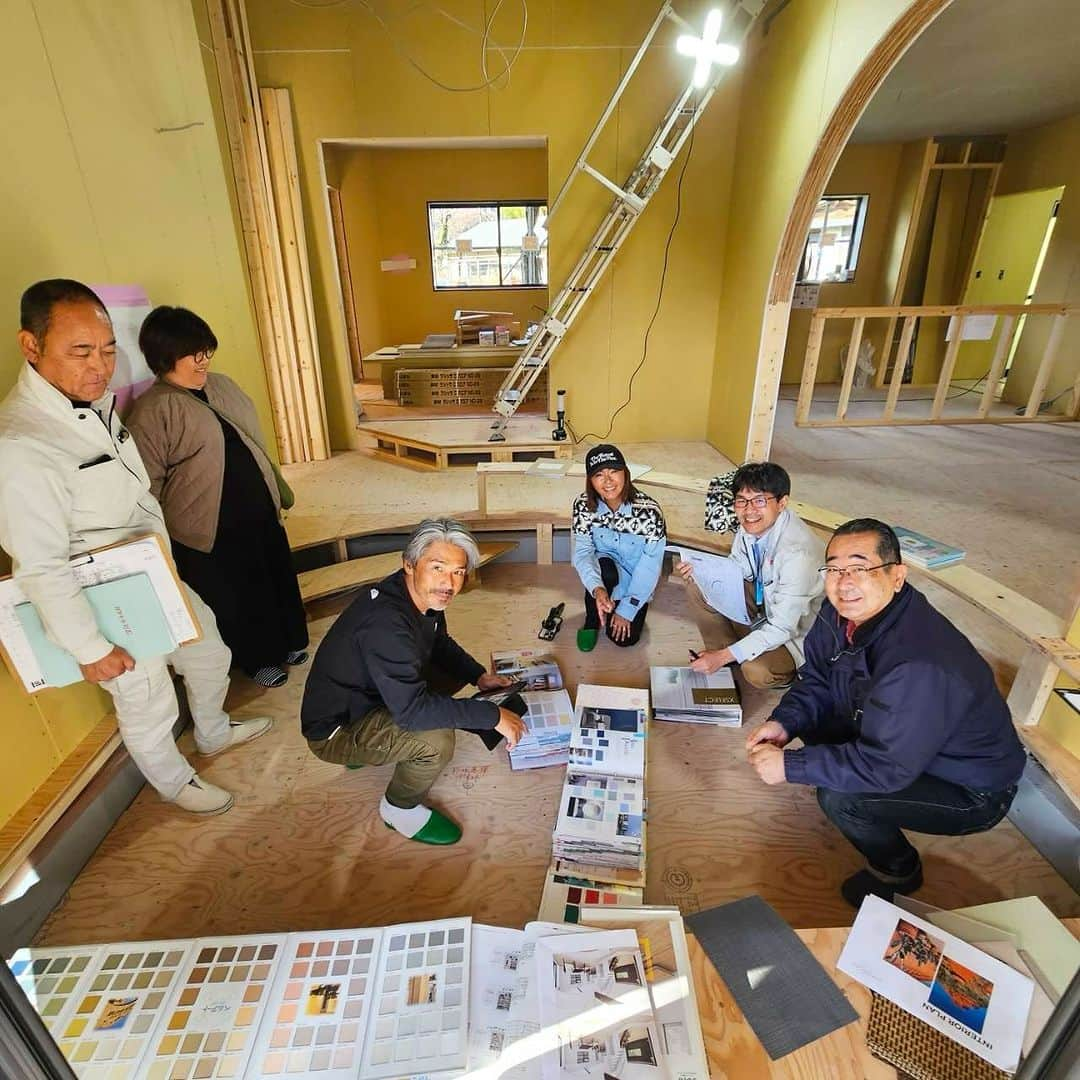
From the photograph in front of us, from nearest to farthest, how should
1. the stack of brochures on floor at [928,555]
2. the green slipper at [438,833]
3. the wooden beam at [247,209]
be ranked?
the green slipper at [438,833], the stack of brochures on floor at [928,555], the wooden beam at [247,209]

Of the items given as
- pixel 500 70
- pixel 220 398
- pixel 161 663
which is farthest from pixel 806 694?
pixel 500 70

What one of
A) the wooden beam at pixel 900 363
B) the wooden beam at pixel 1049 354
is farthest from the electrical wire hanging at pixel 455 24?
the wooden beam at pixel 1049 354

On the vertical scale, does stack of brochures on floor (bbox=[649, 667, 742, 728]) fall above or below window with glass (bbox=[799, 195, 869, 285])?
below

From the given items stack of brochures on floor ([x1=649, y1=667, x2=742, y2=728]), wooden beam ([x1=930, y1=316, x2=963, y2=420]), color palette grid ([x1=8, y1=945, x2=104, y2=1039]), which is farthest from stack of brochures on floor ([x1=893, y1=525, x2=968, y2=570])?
wooden beam ([x1=930, y1=316, x2=963, y2=420])

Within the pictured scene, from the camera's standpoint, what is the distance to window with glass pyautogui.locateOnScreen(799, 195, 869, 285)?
6895 millimetres

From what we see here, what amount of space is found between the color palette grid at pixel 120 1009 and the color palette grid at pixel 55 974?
0.05 feet

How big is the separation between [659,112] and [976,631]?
3.55m

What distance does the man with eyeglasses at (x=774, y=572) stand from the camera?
6.95 ft

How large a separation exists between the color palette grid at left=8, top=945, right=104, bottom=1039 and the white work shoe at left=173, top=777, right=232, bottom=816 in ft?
1.99

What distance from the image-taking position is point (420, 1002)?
3.95 feet

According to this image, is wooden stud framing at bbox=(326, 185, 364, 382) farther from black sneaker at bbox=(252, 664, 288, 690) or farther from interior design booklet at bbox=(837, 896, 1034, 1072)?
interior design booklet at bbox=(837, 896, 1034, 1072)

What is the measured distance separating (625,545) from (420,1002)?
1867mm

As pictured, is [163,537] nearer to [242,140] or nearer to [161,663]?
[161,663]

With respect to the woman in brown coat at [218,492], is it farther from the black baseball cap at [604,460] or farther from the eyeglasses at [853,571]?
the eyeglasses at [853,571]
